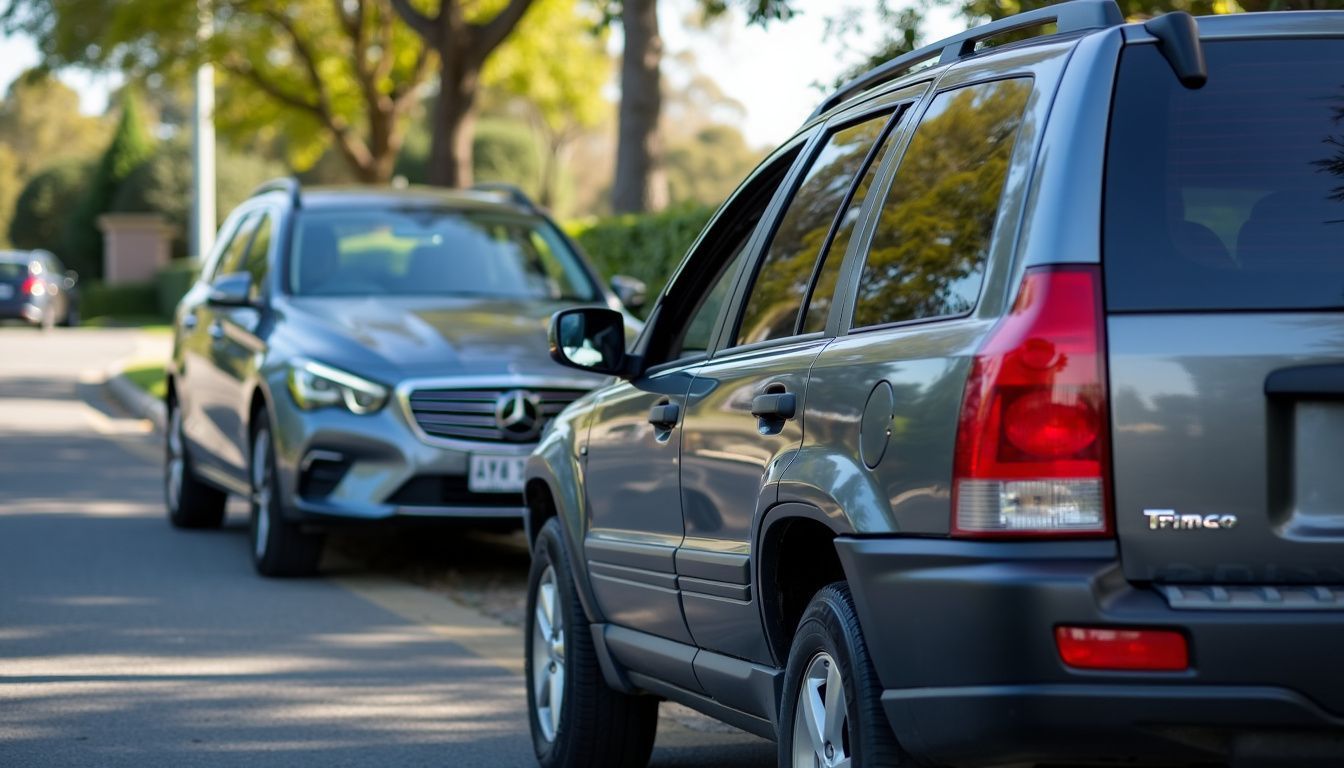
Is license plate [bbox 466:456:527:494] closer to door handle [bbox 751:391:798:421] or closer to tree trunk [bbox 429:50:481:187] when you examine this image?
door handle [bbox 751:391:798:421]

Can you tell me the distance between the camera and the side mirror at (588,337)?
17.8 ft

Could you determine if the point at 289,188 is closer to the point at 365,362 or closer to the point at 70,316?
the point at 365,362

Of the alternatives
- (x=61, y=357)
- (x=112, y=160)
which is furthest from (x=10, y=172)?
(x=61, y=357)

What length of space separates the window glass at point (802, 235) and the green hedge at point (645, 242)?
30.9ft

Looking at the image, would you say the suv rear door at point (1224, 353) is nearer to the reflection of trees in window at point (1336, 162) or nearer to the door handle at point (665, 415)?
the reflection of trees in window at point (1336, 162)

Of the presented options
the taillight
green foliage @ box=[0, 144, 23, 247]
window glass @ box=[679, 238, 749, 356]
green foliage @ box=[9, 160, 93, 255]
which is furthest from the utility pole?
green foliage @ box=[0, 144, 23, 247]

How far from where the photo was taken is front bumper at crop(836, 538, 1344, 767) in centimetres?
330

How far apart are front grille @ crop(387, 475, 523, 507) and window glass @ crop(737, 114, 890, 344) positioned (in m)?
4.71

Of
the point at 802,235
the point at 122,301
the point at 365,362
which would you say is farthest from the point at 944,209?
the point at 122,301

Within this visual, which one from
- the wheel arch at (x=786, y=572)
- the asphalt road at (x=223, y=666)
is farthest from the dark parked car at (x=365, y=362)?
the wheel arch at (x=786, y=572)

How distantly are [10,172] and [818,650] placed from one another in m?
101

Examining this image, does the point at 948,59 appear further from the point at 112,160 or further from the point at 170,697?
the point at 112,160

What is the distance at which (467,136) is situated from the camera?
2659 centimetres

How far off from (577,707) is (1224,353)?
2702mm
